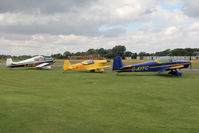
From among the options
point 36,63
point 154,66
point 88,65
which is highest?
point 36,63

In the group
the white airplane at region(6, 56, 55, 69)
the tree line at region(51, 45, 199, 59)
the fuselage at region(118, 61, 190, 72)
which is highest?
the tree line at region(51, 45, 199, 59)

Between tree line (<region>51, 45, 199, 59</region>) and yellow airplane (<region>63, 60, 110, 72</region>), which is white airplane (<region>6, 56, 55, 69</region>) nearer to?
yellow airplane (<region>63, 60, 110, 72</region>)

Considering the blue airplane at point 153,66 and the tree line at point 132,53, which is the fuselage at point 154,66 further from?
the tree line at point 132,53

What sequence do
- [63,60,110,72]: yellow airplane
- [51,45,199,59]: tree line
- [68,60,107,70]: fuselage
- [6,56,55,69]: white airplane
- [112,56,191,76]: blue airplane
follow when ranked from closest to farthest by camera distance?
1. [112,56,191,76]: blue airplane
2. [63,60,110,72]: yellow airplane
3. [68,60,107,70]: fuselage
4. [6,56,55,69]: white airplane
5. [51,45,199,59]: tree line

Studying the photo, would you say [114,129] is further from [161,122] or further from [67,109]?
[67,109]

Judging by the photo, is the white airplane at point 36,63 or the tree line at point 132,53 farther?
the tree line at point 132,53

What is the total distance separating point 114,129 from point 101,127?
318 millimetres

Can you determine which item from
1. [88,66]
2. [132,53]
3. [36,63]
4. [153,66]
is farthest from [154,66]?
[132,53]

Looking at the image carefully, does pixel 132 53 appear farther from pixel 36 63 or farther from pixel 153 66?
pixel 153 66

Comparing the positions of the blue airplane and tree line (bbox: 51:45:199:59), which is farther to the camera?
tree line (bbox: 51:45:199:59)

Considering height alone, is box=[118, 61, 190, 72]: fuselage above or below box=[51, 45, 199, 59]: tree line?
below

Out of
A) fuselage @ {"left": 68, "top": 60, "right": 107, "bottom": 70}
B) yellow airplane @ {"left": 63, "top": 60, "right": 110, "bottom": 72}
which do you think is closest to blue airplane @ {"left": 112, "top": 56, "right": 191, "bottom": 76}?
yellow airplane @ {"left": 63, "top": 60, "right": 110, "bottom": 72}

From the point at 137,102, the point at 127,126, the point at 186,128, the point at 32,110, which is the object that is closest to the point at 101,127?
the point at 127,126

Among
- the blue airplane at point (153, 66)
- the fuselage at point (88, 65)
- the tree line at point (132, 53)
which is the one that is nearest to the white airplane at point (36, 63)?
the fuselage at point (88, 65)
